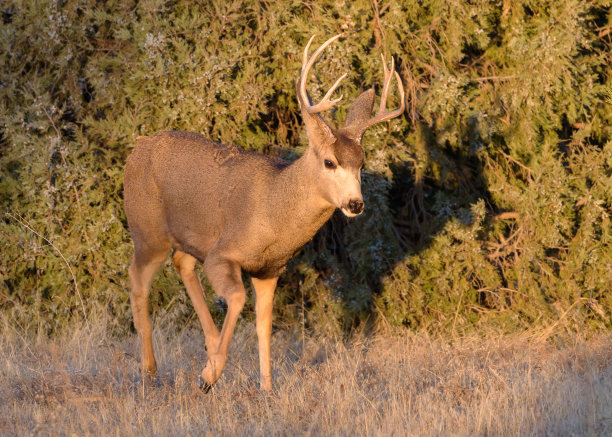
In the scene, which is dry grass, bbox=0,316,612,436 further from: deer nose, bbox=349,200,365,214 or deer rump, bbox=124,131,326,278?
deer nose, bbox=349,200,365,214

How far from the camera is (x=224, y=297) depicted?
6648 mm

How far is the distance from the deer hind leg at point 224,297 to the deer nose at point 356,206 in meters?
1.07

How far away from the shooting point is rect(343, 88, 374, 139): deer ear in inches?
271

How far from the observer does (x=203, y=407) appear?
6.03 m

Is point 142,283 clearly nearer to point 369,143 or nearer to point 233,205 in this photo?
point 233,205

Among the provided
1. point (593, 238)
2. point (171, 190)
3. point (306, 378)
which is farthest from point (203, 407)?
point (593, 238)

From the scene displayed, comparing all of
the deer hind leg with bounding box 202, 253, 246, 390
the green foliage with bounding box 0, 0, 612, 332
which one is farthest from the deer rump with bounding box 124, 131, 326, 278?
the green foliage with bounding box 0, 0, 612, 332

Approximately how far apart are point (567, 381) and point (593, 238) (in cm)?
300

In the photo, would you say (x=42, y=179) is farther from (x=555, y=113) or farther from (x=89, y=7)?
(x=555, y=113)

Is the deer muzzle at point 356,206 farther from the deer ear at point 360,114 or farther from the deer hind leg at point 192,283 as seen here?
the deer hind leg at point 192,283

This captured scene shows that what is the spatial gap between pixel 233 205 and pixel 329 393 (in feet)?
5.70

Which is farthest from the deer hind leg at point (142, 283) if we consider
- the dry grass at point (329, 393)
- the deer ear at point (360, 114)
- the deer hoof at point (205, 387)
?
the deer ear at point (360, 114)

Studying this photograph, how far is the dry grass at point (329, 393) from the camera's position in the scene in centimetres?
554

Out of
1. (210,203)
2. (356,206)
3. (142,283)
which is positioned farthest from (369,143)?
(356,206)
